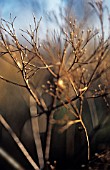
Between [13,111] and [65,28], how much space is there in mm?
2502

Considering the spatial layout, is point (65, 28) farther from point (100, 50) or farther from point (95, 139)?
point (95, 139)

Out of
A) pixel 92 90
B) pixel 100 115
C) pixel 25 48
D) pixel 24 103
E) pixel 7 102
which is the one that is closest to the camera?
pixel 25 48

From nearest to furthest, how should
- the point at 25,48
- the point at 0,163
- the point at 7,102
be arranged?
the point at 25,48, the point at 0,163, the point at 7,102

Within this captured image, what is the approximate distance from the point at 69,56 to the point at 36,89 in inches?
22.1

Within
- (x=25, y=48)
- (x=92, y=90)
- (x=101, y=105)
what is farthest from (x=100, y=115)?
(x=25, y=48)

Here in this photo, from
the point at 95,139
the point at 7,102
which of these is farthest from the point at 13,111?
the point at 95,139

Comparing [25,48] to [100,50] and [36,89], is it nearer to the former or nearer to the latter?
[36,89]

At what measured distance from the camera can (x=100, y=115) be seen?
412cm

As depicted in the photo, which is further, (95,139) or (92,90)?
(95,139)

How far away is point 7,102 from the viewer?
5320 mm

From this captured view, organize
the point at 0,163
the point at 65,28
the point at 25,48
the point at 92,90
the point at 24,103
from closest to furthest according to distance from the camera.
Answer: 1. the point at 25,48
2. the point at 65,28
3. the point at 92,90
4. the point at 0,163
5. the point at 24,103

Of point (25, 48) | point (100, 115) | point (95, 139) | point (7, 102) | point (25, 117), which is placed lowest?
point (95, 139)

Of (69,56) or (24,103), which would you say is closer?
(69,56)

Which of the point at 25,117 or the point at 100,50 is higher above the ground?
the point at 100,50
